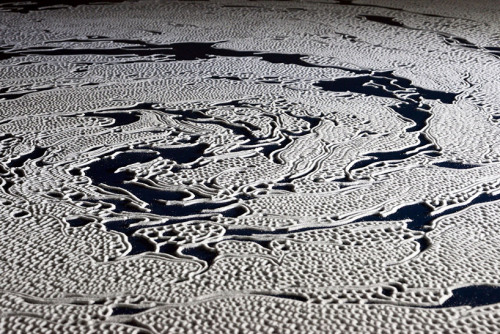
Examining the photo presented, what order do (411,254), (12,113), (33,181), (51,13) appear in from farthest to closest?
(51,13) → (12,113) → (33,181) → (411,254)

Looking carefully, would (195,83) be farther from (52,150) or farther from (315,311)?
(315,311)

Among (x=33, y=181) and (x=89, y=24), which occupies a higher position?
(x=89, y=24)

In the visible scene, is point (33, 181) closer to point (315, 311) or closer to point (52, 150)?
point (52, 150)

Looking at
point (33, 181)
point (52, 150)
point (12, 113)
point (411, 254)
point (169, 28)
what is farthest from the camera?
point (169, 28)

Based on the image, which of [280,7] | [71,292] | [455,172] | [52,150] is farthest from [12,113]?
[280,7]

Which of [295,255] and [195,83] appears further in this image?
[195,83]

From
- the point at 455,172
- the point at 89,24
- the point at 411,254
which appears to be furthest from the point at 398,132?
the point at 89,24
